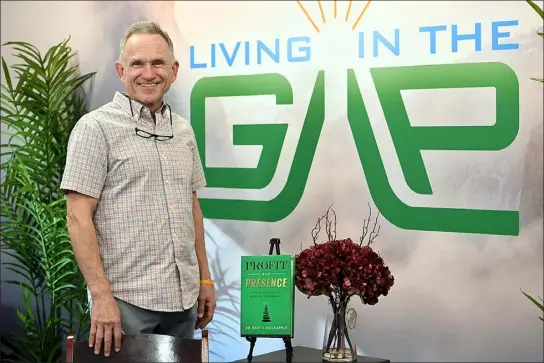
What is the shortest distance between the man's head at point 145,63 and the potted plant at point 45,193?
5.25 feet

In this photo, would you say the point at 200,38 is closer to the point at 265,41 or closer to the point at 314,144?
the point at 265,41

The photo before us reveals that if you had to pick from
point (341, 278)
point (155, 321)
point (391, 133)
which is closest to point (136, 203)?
point (155, 321)

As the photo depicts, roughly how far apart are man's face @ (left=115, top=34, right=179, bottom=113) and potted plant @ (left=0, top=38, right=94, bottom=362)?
5.25 ft

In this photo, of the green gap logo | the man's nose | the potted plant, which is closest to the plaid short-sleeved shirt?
the man's nose

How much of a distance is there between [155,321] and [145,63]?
Result: 0.89 meters

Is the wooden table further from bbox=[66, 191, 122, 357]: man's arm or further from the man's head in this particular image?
the man's head

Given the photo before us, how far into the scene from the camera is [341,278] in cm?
250

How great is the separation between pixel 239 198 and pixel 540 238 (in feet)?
5.00

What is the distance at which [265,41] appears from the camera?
4047 millimetres

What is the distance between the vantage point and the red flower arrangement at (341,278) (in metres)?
2.48

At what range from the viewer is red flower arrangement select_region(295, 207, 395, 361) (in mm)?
2479

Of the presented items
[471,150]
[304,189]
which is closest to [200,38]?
[304,189]

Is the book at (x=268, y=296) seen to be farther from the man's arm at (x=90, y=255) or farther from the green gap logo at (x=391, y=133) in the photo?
the green gap logo at (x=391, y=133)

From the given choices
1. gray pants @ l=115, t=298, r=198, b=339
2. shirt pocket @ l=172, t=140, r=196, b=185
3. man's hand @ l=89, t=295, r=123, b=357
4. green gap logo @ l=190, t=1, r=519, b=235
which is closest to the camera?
man's hand @ l=89, t=295, r=123, b=357
